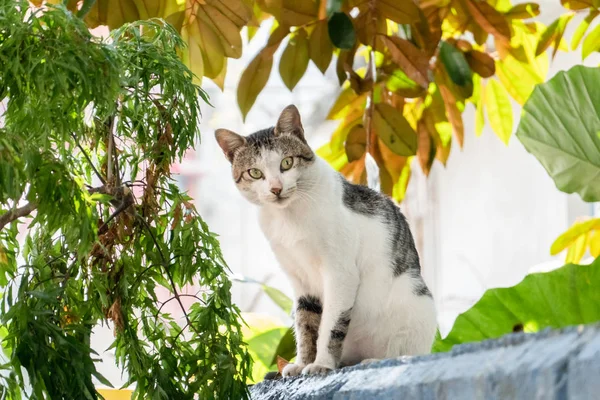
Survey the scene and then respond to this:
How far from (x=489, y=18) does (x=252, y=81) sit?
43 centimetres

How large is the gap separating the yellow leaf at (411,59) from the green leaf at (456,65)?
68mm

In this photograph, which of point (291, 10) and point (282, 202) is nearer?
point (282, 202)

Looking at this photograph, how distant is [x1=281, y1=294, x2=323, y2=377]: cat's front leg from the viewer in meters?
1.08

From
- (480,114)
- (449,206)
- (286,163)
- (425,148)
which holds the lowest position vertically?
(286,163)

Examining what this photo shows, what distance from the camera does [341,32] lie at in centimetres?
112

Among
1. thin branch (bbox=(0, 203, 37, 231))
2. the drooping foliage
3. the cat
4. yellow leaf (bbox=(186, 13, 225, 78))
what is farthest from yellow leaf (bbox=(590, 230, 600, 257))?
thin branch (bbox=(0, 203, 37, 231))

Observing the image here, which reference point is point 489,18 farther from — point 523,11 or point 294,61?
point 294,61

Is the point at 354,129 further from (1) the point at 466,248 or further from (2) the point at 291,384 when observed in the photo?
(1) the point at 466,248

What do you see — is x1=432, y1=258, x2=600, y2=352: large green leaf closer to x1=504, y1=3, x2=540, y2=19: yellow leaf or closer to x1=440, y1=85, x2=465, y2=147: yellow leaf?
x1=440, y1=85, x2=465, y2=147: yellow leaf

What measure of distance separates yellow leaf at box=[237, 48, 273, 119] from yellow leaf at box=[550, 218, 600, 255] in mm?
683

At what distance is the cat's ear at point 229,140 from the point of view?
109cm

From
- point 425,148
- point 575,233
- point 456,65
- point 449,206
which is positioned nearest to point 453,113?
point 425,148

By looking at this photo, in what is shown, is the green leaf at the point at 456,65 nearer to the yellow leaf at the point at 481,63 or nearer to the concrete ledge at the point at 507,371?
the yellow leaf at the point at 481,63

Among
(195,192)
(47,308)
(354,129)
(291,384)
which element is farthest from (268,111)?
(47,308)
